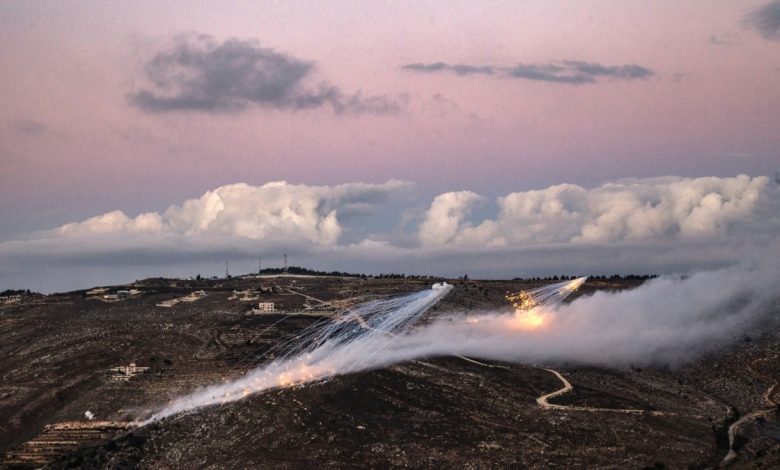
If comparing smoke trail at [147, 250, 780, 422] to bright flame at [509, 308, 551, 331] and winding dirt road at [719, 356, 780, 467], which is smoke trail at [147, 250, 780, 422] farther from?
winding dirt road at [719, 356, 780, 467]

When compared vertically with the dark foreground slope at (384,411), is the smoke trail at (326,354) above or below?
above

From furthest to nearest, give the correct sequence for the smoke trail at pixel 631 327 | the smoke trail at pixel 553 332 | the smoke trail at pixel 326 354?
the smoke trail at pixel 631 327 < the smoke trail at pixel 553 332 < the smoke trail at pixel 326 354

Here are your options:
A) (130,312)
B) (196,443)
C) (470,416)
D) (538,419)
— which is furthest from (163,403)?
(130,312)

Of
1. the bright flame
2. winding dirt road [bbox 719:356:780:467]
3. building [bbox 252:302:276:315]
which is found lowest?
winding dirt road [bbox 719:356:780:467]

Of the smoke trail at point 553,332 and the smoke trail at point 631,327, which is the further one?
the smoke trail at point 631,327

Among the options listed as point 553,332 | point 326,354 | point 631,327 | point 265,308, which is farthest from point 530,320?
point 265,308

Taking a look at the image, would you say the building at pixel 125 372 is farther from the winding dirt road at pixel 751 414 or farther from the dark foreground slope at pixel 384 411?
the winding dirt road at pixel 751 414

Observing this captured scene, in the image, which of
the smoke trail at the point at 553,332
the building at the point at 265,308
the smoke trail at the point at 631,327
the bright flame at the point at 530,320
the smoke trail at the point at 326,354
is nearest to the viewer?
the smoke trail at the point at 326,354

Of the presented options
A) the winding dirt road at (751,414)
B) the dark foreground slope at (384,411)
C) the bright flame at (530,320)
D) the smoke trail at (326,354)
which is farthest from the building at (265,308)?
the winding dirt road at (751,414)

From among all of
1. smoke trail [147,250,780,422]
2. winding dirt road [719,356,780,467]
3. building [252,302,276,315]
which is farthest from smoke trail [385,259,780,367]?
building [252,302,276,315]
